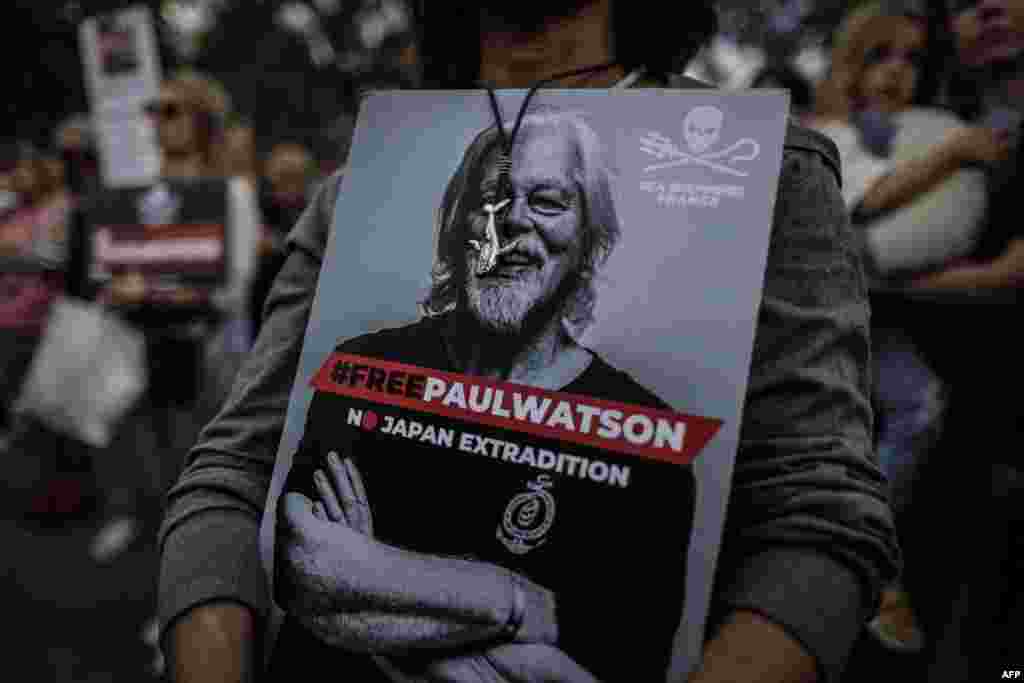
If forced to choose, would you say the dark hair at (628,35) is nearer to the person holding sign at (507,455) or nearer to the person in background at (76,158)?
the person holding sign at (507,455)

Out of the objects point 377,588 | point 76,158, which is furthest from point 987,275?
point 76,158

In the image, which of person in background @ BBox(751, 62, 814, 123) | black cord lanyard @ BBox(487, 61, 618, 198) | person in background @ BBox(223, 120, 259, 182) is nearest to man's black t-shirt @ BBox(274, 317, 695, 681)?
black cord lanyard @ BBox(487, 61, 618, 198)

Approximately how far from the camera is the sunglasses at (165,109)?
3.14 m

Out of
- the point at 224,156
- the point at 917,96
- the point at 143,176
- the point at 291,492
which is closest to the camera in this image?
the point at 291,492

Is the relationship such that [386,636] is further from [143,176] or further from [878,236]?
[143,176]

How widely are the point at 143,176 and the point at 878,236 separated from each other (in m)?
2.70

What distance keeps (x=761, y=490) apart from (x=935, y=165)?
1.50 metres

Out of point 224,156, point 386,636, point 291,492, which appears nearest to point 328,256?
point 291,492

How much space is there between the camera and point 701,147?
648 mm

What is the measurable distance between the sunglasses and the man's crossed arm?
2.85 m

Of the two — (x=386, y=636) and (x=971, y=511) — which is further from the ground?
(x=386, y=636)

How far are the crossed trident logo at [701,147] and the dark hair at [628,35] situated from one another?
210 millimetres

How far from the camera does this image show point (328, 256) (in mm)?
786

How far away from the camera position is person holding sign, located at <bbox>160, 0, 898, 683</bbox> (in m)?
0.61
